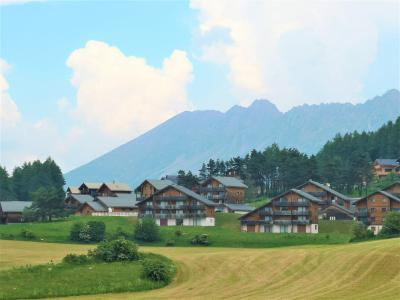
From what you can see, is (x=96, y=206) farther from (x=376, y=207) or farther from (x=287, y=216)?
(x=376, y=207)

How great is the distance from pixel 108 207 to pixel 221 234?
51.0 meters

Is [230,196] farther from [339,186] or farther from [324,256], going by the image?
[324,256]

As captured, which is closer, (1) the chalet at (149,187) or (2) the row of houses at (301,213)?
(2) the row of houses at (301,213)

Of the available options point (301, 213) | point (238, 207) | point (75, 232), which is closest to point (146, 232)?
point (75, 232)

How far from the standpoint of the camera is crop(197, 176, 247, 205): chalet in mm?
186500

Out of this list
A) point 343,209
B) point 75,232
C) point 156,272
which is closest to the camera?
point 156,272

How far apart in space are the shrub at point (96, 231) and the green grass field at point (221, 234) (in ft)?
13.6

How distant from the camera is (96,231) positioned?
13112 cm

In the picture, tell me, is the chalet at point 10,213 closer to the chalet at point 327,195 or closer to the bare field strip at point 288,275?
the chalet at point 327,195

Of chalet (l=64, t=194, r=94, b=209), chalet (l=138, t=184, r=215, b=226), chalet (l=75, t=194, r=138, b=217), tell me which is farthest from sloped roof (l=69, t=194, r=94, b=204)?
chalet (l=138, t=184, r=215, b=226)

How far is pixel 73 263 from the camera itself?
2785 inches

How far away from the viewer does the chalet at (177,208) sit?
15475 cm

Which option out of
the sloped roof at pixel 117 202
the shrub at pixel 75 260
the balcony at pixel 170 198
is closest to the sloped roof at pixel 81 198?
the sloped roof at pixel 117 202

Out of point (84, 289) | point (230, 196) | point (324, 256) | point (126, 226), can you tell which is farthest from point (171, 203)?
point (84, 289)
